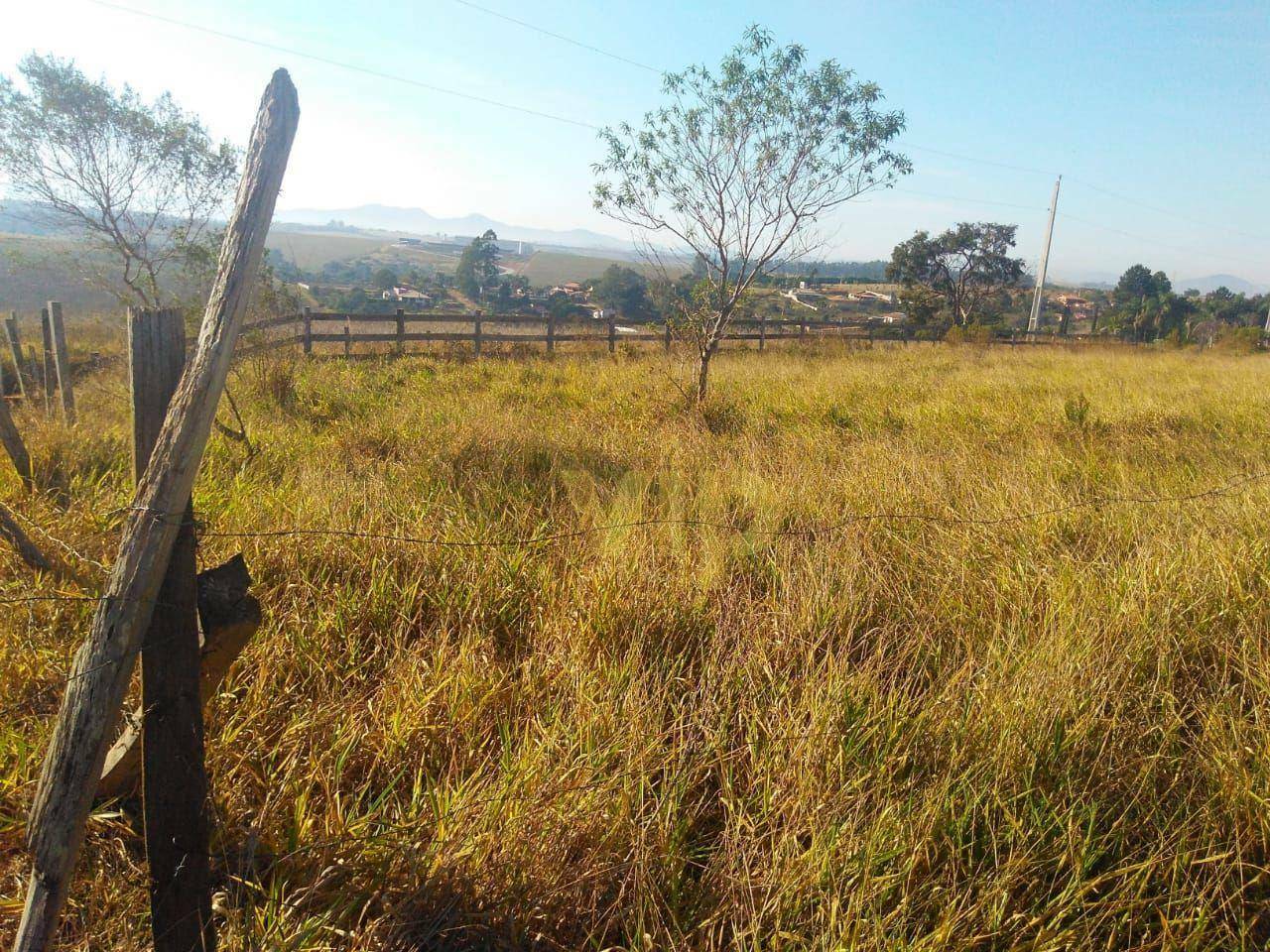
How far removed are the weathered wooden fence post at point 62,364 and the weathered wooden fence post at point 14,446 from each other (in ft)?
5.59

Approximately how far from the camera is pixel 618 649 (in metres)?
3.19

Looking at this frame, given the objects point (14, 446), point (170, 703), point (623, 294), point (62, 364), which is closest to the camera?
point (170, 703)

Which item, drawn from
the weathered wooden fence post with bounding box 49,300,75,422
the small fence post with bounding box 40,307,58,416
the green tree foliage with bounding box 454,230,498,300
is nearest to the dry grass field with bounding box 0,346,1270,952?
the weathered wooden fence post with bounding box 49,300,75,422

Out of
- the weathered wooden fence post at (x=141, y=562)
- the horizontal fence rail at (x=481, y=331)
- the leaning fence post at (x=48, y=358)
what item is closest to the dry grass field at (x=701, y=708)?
the weathered wooden fence post at (x=141, y=562)

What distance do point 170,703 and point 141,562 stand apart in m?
0.39

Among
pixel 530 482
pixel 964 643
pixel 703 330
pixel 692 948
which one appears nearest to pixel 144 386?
pixel 692 948

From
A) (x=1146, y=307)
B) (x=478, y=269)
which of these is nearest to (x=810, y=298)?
(x=478, y=269)

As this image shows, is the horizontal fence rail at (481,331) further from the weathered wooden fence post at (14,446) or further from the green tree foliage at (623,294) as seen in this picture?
the weathered wooden fence post at (14,446)

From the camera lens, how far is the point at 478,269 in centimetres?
2894

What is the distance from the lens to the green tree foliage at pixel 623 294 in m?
24.0

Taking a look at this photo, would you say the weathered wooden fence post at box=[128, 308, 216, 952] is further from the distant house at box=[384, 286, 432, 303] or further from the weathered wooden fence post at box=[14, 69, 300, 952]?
the distant house at box=[384, 286, 432, 303]

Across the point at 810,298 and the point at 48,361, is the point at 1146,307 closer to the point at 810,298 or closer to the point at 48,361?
the point at 810,298

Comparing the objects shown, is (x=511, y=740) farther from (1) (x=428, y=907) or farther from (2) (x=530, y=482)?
(2) (x=530, y=482)

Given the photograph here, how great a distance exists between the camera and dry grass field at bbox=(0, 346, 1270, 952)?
Answer: 1976mm
